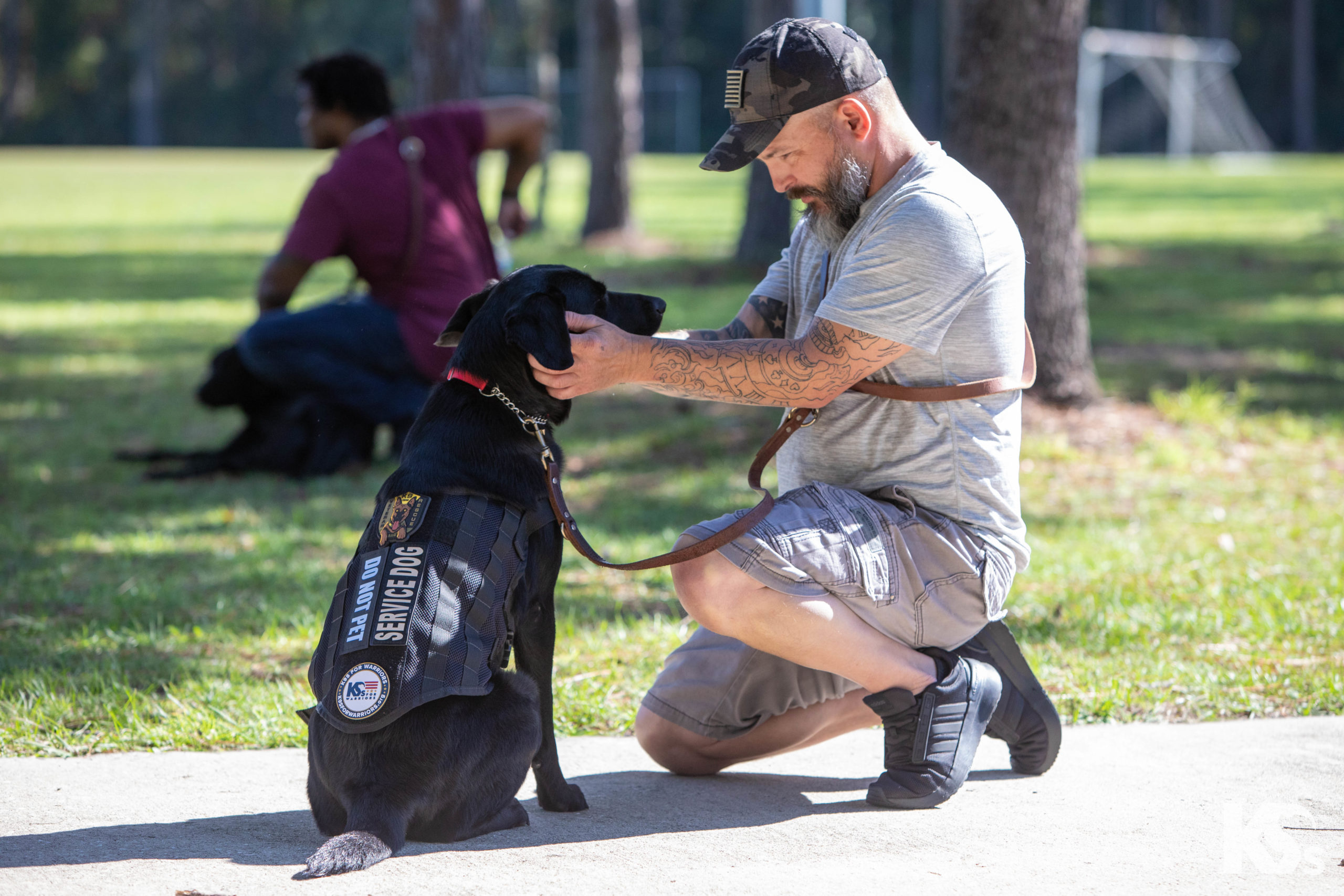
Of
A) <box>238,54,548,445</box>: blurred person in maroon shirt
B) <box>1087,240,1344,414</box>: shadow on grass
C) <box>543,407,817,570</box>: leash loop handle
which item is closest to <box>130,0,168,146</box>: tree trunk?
<box>1087,240,1344,414</box>: shadow on grass

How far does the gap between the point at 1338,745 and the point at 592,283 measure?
2203 millimetres

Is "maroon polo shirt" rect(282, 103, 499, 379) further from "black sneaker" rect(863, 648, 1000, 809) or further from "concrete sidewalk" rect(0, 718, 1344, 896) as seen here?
"black sneaker" rect(863, 648, 1000, 809)

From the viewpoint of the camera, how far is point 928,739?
2.94 m

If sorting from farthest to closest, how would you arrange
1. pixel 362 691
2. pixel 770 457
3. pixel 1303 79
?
pixel 1303 79
pixel 770 457
pixel 362 691

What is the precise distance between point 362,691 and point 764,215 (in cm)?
1004

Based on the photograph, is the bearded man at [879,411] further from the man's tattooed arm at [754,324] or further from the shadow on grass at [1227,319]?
the shadow on grass at [1227,319]

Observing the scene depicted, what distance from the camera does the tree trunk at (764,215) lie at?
1184 cm

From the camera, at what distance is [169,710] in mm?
3627

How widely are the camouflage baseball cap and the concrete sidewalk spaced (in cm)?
151

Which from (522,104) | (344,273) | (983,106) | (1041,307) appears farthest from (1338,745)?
(344,273)

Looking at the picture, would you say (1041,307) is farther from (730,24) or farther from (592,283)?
(730,24)

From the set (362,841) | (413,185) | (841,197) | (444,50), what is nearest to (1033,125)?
(413,185)

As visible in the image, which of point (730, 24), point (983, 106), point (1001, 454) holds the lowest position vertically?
point (1001, 454)

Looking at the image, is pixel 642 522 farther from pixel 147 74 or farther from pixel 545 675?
pixel 147 74
